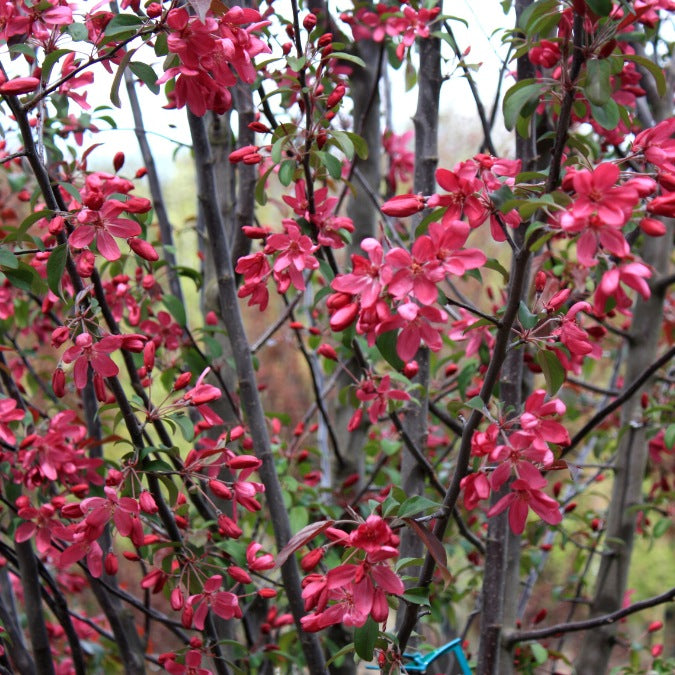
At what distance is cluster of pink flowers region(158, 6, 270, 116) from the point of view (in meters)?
1.06

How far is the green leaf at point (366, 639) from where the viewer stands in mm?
983

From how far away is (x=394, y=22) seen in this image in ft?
6.39

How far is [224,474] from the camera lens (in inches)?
65.3

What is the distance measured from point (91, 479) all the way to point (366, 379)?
2.15 feet

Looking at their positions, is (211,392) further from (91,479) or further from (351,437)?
(351,437)

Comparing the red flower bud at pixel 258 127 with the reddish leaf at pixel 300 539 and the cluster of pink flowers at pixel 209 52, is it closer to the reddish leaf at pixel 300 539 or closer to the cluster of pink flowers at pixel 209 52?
the cluster of pink flowers at pixel 209 52

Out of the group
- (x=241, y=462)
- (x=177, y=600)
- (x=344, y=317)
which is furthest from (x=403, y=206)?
(x=177, y=600)

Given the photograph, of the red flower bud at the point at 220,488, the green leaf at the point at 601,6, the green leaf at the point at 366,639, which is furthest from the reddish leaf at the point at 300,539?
the green leaf at the point at 601,6

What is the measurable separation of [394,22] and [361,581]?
4.83ft

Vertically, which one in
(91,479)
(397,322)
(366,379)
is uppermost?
(397,322)

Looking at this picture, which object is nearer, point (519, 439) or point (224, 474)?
point (519, 439)

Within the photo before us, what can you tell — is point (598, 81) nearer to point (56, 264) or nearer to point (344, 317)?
point (344, 317)

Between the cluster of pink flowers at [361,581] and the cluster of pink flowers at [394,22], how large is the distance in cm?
120

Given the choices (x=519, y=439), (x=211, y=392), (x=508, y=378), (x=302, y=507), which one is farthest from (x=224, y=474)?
(x=519, y=439)
